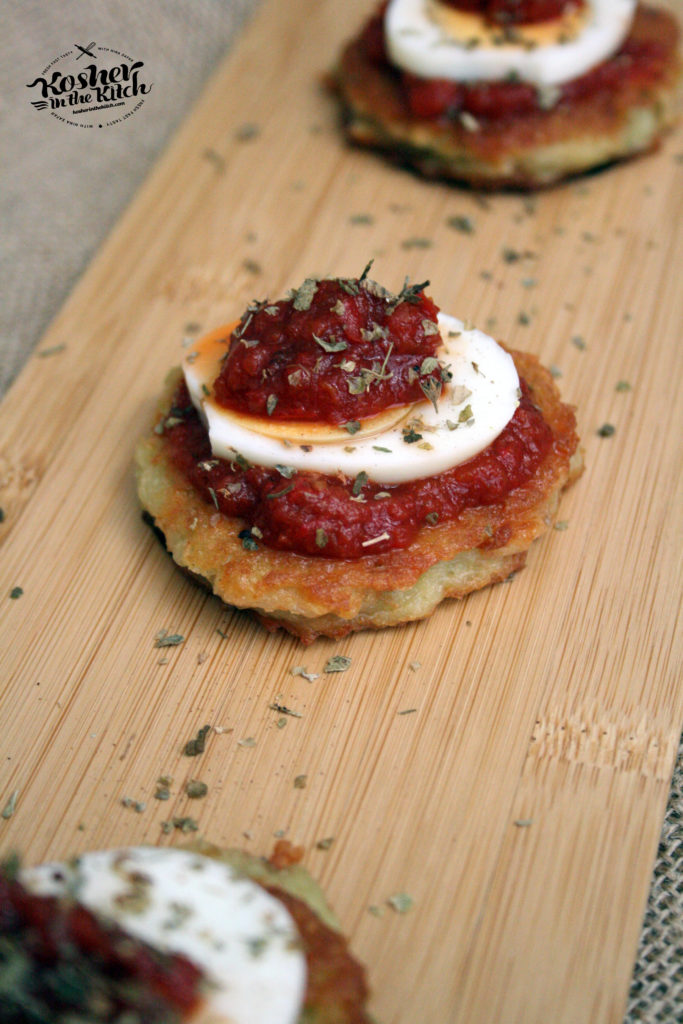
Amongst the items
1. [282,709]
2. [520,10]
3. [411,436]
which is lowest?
[282,709]

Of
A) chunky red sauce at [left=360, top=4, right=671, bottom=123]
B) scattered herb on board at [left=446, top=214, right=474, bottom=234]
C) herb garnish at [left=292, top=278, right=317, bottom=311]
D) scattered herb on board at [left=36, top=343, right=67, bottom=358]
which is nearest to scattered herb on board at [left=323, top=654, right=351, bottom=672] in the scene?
herb garnish at [left=292, top=278, right=317, bottom=311]

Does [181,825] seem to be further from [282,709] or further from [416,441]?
[416,441]

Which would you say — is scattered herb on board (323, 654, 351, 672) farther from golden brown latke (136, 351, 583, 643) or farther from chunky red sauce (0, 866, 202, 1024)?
chunky red sauce (0, 866, 202, 1024)

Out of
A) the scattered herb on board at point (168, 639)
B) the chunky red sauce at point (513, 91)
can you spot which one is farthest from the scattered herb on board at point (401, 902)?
the chunky red sauce at point (513, 91)

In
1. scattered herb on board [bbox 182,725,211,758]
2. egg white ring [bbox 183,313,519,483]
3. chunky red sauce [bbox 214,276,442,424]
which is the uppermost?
chunky red sauce [bbox 214,276,442,424]

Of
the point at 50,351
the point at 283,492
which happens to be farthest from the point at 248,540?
the point at 50,351
